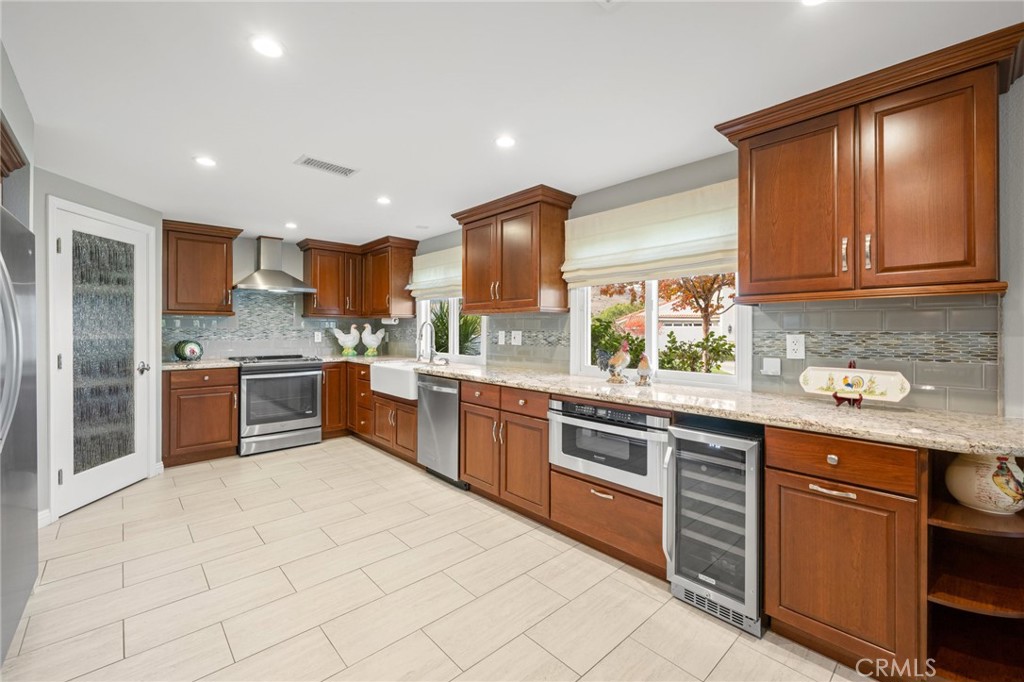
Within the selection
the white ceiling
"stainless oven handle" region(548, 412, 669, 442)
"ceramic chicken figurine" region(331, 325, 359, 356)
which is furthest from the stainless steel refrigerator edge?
"ceramic chicken figurine" region(331, 325, 359, 356)

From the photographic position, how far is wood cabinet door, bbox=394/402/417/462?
4095 millimetres

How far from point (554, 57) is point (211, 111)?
1735mm

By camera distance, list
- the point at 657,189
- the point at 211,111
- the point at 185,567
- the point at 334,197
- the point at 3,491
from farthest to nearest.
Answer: the point at 334,197 < the point at 657,189 < the point at 185,567 < the point at 211,111 < the point at 3,491

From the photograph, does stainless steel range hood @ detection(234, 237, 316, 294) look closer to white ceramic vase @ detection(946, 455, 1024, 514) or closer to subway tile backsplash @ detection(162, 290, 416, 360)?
subway tile backsplash @ detection(162, 290, 416, 360)

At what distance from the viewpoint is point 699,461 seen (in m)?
2.07

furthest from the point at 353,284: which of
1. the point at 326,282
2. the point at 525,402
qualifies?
the point at 525,402

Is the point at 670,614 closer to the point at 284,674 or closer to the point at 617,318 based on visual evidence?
the point at 284,674

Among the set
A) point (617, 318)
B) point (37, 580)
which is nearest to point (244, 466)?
point (37, 580)

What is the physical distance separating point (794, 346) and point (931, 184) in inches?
36.1

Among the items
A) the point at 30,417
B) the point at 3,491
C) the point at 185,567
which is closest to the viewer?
the point at 3,491

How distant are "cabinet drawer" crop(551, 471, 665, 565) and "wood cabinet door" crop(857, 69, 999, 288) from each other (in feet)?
4.93

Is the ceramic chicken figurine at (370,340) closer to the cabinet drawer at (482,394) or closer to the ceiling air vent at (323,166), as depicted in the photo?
the cabinet drawer at (482,394)

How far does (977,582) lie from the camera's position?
1.58 m

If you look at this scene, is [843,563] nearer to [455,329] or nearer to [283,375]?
[455,329]
